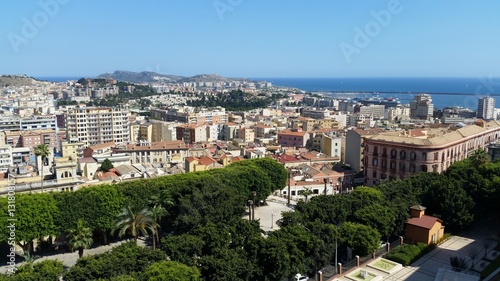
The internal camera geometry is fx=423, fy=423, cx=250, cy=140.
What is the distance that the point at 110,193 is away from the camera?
34.0 meters

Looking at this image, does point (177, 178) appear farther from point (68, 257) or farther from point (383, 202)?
point (383, 202)

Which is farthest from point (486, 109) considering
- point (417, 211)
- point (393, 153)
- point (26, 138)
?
point (26, 138)

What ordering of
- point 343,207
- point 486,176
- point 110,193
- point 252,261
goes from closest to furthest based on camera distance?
1. point 252,261
2. point 343,207
3. point 110,193
4. point 486,176

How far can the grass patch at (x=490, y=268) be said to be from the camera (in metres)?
25.6

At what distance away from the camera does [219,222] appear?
27969mm

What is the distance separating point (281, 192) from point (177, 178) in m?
16.1

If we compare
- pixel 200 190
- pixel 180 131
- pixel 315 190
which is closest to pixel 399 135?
pixel 315 190

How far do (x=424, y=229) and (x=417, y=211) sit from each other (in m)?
1.93

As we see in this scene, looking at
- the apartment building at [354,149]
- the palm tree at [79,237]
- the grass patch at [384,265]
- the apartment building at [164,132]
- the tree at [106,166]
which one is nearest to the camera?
the grass patch at [384,265]

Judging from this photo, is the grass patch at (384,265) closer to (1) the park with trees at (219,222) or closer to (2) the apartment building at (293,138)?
(1) the park with trees at (219,222)

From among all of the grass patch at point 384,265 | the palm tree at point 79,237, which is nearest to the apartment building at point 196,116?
the palm tree at point 79,237

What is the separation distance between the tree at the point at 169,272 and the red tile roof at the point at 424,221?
17.0m

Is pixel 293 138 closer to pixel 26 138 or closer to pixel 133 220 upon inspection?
pixel 26 138

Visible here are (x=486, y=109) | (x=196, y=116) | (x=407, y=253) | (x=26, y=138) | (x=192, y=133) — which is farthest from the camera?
(x=486, y=109)
